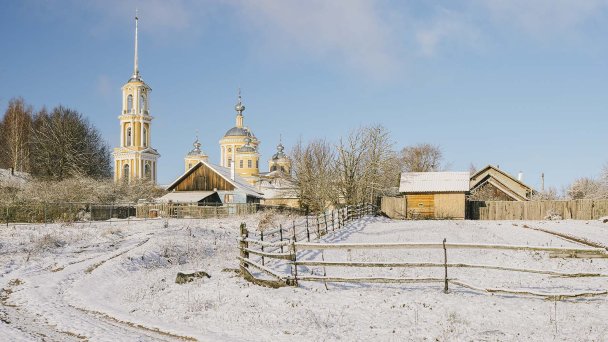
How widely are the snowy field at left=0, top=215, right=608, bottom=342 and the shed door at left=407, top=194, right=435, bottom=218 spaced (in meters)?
26.6

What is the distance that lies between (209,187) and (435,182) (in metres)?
25.5

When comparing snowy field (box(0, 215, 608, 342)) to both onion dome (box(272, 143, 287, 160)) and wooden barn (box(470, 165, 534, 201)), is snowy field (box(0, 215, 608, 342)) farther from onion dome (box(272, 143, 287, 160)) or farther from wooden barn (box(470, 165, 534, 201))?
onion dome (box(272, 143, 287, 160))

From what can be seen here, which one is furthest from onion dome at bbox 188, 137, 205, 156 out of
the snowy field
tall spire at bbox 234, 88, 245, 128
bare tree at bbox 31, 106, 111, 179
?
the snowy field

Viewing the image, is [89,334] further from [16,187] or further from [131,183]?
[131,183]

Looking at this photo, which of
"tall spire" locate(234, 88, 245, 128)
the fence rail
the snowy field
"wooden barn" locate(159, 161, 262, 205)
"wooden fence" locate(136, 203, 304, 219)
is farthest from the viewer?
"tall spire" locate(234, 88, 245, 128)

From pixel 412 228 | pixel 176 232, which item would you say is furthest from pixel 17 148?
pixel 412 228

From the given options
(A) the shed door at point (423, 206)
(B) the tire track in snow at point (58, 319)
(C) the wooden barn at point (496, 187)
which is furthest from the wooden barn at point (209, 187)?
(B) the tire track in snow at point (58, 319)

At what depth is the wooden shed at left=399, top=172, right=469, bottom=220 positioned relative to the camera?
4772cm

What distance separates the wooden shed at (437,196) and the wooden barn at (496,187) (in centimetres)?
947

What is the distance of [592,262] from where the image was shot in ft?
61.4

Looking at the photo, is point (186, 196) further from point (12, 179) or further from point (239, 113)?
point (239, 113)

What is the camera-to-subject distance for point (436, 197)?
48250 millimetres

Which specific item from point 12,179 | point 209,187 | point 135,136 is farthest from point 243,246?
point 135,136

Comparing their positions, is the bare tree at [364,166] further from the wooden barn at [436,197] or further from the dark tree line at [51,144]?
the dark tree line at [51,144]
